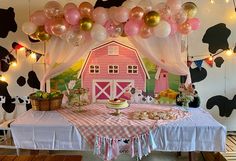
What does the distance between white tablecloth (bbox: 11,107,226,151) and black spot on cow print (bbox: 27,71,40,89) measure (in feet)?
4.10

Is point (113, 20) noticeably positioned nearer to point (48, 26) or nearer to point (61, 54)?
point (48, 26)

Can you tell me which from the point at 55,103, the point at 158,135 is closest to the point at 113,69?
the point at 55,103

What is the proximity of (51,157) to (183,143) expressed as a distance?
145 cm

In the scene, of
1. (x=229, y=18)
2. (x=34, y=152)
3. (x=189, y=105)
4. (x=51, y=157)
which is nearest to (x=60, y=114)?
(x=34, y=152)

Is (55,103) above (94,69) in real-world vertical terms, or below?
below

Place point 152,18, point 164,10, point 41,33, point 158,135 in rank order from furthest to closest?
1. point 41,33
2. point 164,10
3. point 152,18
4. point 158,135

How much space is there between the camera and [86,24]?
367 centimetres

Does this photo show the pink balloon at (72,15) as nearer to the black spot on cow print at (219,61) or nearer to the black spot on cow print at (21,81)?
the black spot on cow print at (21,81)

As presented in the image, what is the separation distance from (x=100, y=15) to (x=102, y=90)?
1.32 m

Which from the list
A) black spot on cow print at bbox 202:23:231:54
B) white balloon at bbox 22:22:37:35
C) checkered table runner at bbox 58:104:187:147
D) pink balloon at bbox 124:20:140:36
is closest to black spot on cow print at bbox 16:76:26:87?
white balloon at bbox 22:22:37:35

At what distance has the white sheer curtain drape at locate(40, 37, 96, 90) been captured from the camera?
4309 mm

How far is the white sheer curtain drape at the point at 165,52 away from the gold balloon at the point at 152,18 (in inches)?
24.2

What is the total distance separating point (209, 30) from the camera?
4.43 metres

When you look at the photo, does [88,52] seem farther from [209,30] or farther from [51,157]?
[51,157]
